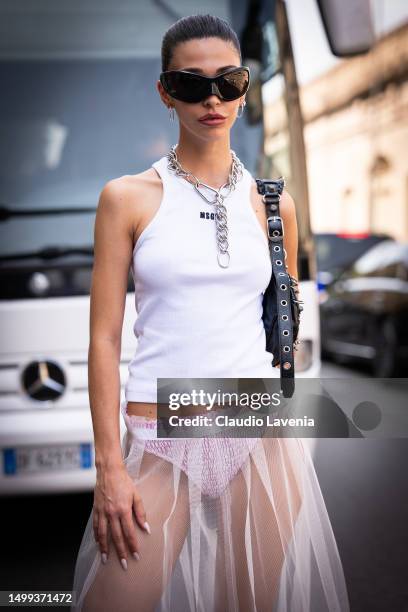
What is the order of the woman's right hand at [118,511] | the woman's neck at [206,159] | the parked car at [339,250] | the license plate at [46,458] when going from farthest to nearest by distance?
the parked car at [339,250] < the license plate at [46,458] < the woman's neck at [206,159] < the woman's right hand at [118,511]

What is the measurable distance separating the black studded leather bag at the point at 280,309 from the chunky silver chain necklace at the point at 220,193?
9 cm

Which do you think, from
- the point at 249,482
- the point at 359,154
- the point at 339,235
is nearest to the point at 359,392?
the point at 249,482

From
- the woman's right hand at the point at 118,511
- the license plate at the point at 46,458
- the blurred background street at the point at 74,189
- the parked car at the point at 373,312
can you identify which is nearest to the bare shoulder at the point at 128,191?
the woman's right hand at the point at 118,511

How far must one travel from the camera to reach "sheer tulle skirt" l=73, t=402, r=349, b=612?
178 cm

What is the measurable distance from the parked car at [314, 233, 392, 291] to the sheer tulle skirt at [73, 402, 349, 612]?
8.58 metres

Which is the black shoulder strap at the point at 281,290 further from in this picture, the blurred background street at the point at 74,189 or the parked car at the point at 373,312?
the parked car at the point at 373,312

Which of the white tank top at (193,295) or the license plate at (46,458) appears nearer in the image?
the white tank top at (193,295)

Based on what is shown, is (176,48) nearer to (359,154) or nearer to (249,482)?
(249,482)

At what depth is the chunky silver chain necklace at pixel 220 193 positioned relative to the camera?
1.80m

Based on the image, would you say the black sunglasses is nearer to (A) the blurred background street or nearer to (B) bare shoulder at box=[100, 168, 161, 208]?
(B) bare shoulder at box=[100, 168, 161, 208]

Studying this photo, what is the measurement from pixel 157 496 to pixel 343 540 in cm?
232

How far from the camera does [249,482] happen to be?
1.84m

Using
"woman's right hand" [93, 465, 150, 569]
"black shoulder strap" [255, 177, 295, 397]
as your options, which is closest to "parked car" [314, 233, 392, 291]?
"black shoulder strap" [255, 177, 295, 397]

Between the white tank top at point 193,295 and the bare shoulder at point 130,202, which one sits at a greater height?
the bare shoulder at point 130,202
